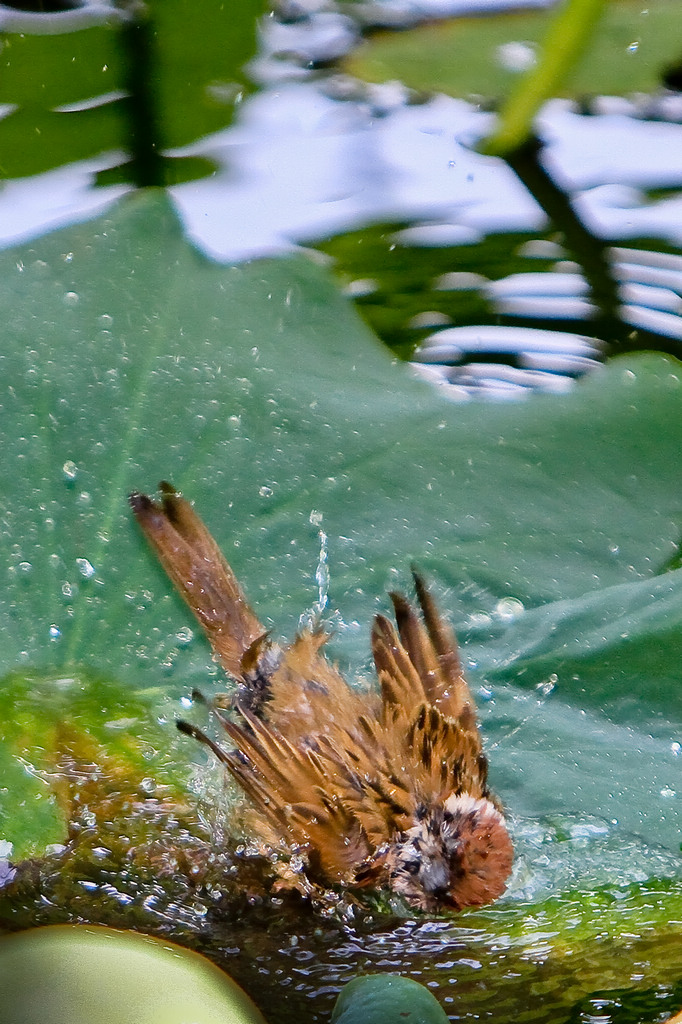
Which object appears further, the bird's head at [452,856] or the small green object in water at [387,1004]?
the bird's head at [452,856]

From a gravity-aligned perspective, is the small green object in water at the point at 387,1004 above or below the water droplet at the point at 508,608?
above

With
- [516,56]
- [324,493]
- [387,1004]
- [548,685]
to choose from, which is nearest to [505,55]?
[516,56]

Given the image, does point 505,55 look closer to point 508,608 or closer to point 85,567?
point 508,608

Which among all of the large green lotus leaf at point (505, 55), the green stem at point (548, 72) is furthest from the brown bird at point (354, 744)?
the large green lotus leaf at point (505, 55)

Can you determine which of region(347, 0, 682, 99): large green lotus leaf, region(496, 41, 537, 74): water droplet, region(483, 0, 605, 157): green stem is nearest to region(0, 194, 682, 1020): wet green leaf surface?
region(483, 0, 605, 157): green stem

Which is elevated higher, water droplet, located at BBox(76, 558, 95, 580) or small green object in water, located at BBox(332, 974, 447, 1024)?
water droplet, located at BBox(76, 558, 95, 580)

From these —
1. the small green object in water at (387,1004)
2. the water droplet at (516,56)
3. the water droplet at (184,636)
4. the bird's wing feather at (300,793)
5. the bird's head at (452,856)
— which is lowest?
the bird's head at (452,856)

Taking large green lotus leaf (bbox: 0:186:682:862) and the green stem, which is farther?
the green stem

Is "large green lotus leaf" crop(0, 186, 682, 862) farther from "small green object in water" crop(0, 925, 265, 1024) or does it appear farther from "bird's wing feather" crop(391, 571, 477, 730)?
"small green object in water" crop(0, 925, 265, 1024)

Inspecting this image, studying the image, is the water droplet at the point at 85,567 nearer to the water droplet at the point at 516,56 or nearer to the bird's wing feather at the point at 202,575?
the bird's wing feather at the point at 202,575
